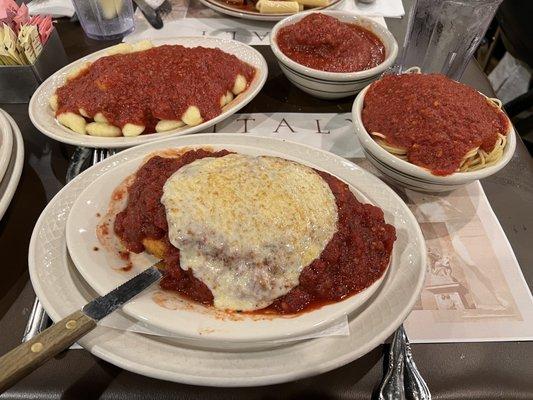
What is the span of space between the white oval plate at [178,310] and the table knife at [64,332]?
0.09 feet

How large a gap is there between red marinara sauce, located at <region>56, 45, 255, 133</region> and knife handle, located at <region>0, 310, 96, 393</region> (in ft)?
2.83

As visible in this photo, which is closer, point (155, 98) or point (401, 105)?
point (401, 105)

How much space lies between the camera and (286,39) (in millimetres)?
1861

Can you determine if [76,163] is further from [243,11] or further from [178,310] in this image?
[243,11]

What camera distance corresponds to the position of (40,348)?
0.85 metres

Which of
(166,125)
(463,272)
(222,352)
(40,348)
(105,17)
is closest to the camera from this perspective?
(40,348)

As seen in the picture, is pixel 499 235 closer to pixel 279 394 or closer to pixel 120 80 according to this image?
pixel 279 394

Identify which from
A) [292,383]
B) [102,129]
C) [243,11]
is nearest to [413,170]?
[292,383]

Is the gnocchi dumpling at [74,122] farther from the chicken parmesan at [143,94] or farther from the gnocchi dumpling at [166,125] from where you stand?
the gnocchi dumpling at [166,125]

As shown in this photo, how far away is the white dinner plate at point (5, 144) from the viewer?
129cm

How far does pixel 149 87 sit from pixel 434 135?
1.06 meters

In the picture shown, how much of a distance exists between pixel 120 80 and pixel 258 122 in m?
0.57

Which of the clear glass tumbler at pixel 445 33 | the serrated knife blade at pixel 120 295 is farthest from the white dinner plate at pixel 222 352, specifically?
the clear glass tumbler at pixel 445 33

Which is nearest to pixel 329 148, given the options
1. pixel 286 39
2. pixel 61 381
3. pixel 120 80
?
pixel 286 39
